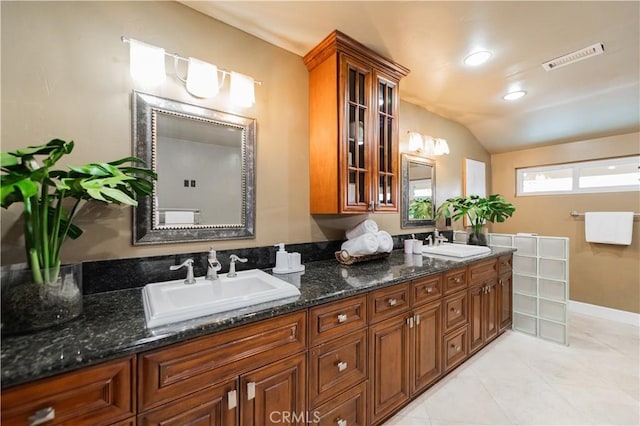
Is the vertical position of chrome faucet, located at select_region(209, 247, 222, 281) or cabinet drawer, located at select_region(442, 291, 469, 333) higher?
chrome faucet, located at select_region(209, 247, 222, 281)

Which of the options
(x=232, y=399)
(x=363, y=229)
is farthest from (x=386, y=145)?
(x=232, y=399)

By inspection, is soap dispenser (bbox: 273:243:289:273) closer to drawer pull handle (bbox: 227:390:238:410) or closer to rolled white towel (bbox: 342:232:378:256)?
rolled white towel (bbox: 342:232:378:256)

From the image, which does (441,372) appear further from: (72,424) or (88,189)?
(88,189)

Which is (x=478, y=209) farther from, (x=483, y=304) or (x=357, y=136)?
(x=357, y=136)

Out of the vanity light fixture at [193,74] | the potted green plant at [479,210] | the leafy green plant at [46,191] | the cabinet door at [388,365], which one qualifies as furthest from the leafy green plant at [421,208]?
the leafy green plant at [46,191]

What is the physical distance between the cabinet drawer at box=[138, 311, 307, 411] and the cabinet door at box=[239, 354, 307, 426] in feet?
0.14

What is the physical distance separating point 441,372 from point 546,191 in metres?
3.02

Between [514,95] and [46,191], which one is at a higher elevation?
[514,95]

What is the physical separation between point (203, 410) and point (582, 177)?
4.44m

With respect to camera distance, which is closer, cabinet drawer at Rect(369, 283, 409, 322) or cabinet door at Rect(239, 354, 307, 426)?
cabinet door at Rect(239, 354, 307, 426)

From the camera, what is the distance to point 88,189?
881mm

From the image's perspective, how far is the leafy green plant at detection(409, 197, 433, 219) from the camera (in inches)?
109

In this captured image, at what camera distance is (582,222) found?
3.16m

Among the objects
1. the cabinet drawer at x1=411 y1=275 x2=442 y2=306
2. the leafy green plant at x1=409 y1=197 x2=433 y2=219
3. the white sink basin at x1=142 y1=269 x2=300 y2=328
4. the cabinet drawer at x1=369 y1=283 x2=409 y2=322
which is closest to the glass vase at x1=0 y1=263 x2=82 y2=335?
the white sink basin at x1=142 y1=269 x2=300 y2=328
